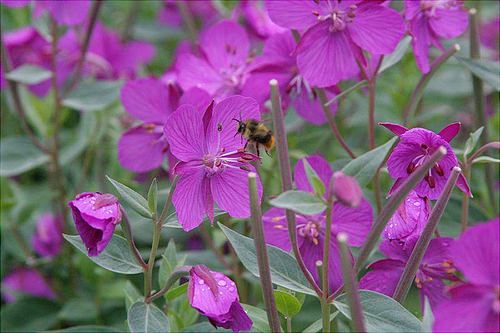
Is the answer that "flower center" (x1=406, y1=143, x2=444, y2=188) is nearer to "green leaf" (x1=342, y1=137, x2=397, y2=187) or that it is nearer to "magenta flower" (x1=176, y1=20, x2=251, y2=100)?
"green leaf" (x1=342, y1=137, x2=397, y2=187)

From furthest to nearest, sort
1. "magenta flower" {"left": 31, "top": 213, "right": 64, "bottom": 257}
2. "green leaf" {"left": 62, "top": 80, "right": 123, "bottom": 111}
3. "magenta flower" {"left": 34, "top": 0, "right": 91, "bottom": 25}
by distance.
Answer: "magenta flower" {"left": 31, "top": 213, "right": 64, "bottom": 257} < "green leaf" {"left": 62, "top": 80, "right": 123, "bottom": 111} < "magenta flower" {"left": 34, "top": 0, "right": 91, "bottom": 25}

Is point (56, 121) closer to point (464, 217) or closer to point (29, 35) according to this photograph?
point (29, 35)

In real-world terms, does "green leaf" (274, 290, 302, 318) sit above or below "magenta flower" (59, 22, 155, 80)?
above

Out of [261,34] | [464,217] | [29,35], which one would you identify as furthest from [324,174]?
[29,35]

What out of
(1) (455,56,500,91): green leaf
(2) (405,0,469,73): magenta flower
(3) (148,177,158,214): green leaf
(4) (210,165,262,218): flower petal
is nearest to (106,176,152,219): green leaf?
(3) (148,177,158,214): green leaf

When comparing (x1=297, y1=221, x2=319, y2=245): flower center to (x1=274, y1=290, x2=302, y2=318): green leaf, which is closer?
(x1=274, y1=290, x2=302, y2=318): green leaf

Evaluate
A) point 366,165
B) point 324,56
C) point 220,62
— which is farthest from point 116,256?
point 220,62

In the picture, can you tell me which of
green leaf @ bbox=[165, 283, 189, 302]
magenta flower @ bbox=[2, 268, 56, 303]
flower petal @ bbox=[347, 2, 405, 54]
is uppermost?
flower petal @ bbox=[347, 2, 405, 54]
